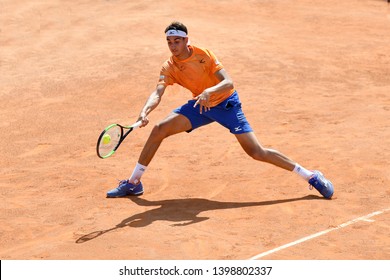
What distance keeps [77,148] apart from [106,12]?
908 centimetres

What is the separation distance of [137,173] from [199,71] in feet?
4.75

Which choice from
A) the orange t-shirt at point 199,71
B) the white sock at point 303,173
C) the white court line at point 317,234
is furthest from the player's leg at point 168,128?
the white court line at point 317,234

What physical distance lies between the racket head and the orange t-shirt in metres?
0.97

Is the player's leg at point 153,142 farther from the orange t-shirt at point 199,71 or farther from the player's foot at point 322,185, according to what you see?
the player's foot at point 322,185

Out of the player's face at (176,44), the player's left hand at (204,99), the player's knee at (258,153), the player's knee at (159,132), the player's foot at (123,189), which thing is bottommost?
the player's foot at (123,189)

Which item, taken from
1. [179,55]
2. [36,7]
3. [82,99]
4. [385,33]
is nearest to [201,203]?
[179,55]

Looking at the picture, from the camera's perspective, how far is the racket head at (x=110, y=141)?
30.1 feet

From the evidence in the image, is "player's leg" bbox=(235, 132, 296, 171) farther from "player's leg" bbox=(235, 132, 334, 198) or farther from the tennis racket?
the tennis racket

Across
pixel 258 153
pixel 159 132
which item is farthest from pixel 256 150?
pixel 159 132

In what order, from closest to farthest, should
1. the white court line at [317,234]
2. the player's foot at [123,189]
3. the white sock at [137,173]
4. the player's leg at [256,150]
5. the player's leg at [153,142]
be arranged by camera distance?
the white court line at [317,234] → the player's leg at [256,150] → the player's leg at [153,142] → the white sock at [137,173] → the player's foot at [123,189]

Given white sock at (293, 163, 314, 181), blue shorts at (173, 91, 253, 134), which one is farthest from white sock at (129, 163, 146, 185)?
white sock at (293, 163, 314, 181)

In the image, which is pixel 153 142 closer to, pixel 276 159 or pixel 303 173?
pixel 276 159
